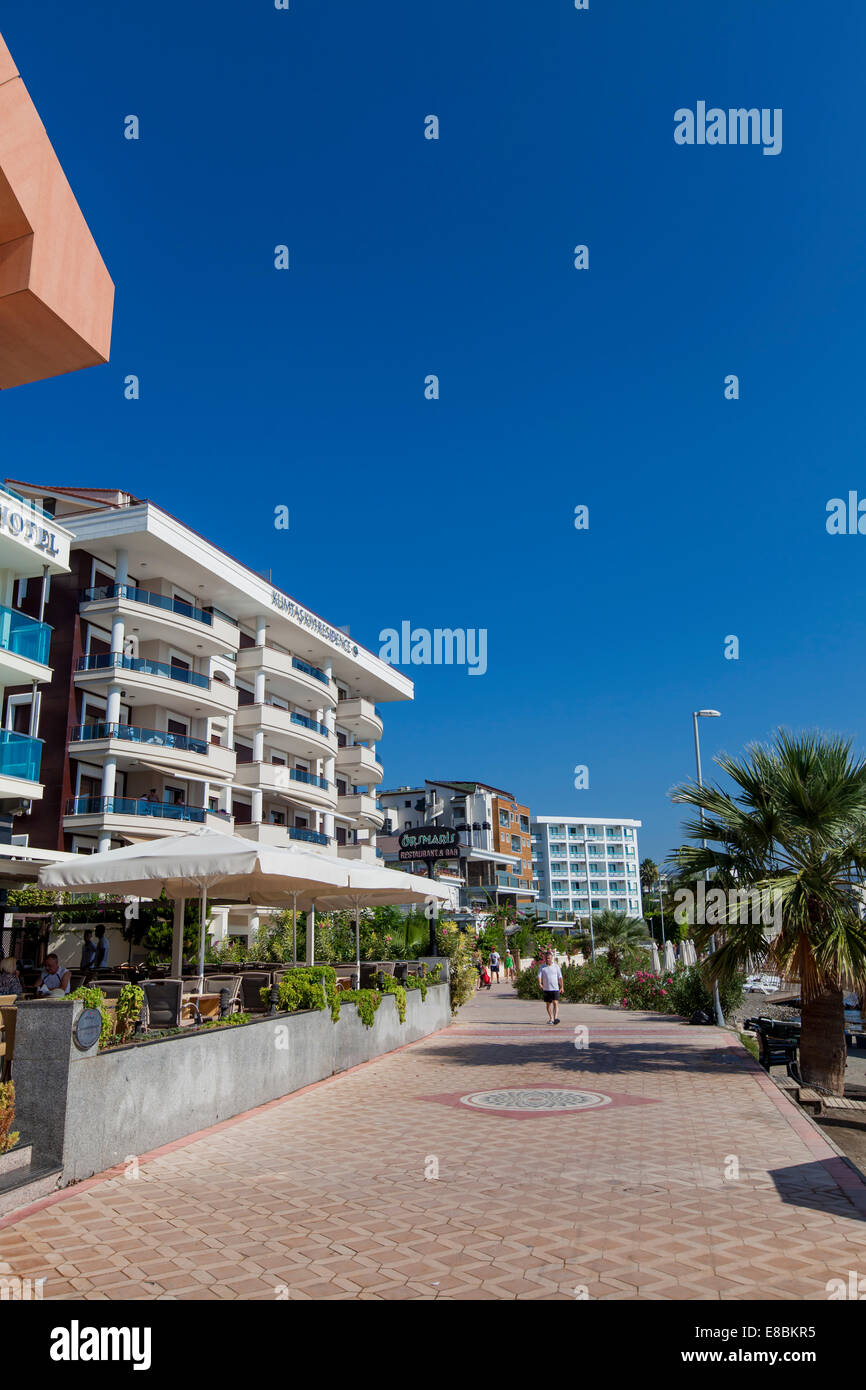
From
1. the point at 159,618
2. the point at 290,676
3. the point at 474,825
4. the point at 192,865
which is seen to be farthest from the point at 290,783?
the point at 474,825

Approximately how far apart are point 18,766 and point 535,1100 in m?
14.8

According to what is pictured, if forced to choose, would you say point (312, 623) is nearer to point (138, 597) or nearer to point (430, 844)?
point (138, 597)

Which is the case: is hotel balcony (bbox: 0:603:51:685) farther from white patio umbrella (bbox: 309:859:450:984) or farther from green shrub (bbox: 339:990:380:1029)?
green shrub (bbox: 339:990:380:1029)

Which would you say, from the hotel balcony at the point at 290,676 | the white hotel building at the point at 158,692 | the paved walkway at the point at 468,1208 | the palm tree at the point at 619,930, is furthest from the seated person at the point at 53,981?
the palm tree at the point at 619,930

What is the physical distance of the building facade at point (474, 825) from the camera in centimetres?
8381

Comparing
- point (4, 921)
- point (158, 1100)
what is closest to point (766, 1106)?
point (158, 1100)

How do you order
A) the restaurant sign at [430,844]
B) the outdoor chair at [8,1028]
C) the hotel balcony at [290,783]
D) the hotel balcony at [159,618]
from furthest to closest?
the hotel balcony at [290,783] → the hotel balcony at [159,618] → the restaurant sign at [430,844] → the outdoor chair at [8,1028]

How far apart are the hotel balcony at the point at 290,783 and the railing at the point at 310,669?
4.70m

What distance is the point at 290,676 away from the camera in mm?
43844

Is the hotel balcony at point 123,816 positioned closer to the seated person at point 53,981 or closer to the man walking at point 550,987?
the man walking at point 550,987

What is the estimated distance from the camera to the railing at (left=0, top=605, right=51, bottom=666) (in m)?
20.9
